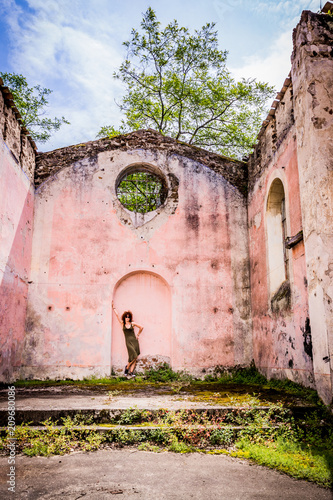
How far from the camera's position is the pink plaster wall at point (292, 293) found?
23.6 ft

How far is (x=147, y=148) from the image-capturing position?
35.8 ft

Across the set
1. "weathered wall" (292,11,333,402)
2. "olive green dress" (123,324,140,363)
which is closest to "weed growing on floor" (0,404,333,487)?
"weathered wall" (292,11,333,402)

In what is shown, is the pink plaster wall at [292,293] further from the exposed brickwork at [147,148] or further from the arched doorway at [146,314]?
the arched doorway at [146,314]

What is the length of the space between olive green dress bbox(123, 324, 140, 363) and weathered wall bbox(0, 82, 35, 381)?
240cm

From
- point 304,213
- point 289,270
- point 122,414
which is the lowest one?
point 122,414

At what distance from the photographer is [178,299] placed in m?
10.0

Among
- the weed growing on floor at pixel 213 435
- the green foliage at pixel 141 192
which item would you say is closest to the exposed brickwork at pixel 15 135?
the green foliage at pixel 141 192

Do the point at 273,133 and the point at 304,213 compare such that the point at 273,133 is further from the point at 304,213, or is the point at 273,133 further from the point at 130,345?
the point at 130,345

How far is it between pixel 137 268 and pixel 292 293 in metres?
3.94

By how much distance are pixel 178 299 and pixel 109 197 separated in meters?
3.11

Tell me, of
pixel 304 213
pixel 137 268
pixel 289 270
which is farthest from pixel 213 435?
pixel 137 268

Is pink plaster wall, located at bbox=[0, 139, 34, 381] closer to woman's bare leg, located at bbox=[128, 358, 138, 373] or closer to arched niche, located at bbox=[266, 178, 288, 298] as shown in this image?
woman's bare leg, located at bbox=[128, 358, 138, 373]

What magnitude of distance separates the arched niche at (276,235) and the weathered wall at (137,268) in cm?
140

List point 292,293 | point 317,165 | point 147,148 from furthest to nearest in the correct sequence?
point 147,148 < point 292,293 < point 317,165
